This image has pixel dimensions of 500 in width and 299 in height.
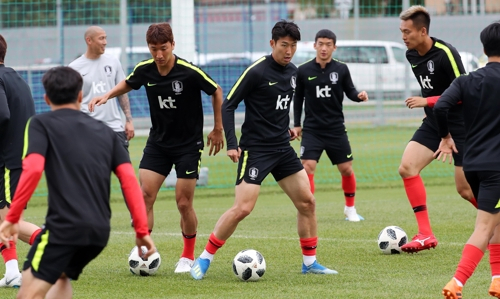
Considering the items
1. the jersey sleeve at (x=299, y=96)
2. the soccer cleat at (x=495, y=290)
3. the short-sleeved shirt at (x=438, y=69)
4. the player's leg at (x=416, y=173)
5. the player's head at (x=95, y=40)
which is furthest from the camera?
the jersey sleeve at (x=299, y=96)

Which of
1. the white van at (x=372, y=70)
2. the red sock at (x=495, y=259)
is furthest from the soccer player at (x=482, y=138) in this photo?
the white van at (x=372, y=70)

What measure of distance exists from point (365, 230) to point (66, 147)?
5.77 m

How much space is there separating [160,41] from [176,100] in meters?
0.60

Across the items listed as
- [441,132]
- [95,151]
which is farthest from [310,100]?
[95,151]

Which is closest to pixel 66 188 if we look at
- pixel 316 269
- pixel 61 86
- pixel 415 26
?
pixel 61 86

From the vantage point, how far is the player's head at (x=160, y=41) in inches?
285

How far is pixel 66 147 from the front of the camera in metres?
4.75

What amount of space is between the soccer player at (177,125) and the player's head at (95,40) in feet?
8.19

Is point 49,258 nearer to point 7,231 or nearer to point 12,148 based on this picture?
point 7,231

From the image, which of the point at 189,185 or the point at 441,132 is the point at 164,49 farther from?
the point at 441,132

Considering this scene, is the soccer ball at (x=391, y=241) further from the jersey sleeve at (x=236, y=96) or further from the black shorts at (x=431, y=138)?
the jersey sleeve at (x=236, y=96)

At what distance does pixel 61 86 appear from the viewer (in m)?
4.82

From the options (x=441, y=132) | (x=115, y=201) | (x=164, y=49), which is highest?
(x=164, y=49)

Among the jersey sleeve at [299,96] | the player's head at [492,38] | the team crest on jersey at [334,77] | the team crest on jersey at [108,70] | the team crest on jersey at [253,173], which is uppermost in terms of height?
A: the player's head at [492,38]
